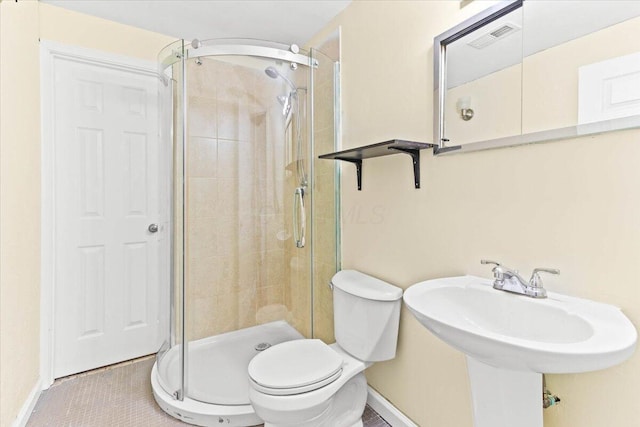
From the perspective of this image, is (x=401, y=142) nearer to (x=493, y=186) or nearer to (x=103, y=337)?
(x=493, y=186)

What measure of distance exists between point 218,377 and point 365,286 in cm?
99

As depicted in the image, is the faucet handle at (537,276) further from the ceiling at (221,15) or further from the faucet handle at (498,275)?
the ceiling at (221,15)

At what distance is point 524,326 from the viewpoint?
1.03m

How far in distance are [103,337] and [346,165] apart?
196 centimetres

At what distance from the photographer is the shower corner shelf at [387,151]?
137cm

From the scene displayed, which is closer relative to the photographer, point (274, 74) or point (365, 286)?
point (365, 286)

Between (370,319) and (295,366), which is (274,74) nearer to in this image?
(370,319)

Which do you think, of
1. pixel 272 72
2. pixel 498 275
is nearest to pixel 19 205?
pixel 272 72

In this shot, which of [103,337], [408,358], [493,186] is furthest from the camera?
[103,337]

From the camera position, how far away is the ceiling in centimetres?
192

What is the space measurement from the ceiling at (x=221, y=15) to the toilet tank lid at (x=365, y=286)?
155 centimetres

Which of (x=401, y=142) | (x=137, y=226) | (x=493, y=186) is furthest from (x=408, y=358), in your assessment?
(x=137, y=226)

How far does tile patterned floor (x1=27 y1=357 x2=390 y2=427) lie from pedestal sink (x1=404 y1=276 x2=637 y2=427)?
0.86 metres

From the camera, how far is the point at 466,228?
52.1 inches
